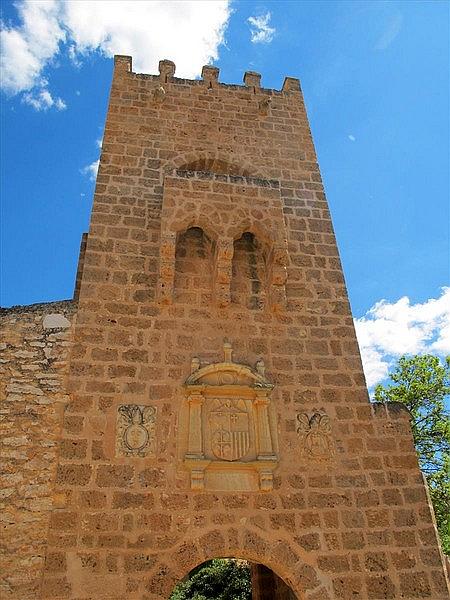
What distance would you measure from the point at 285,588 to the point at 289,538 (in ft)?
6.83

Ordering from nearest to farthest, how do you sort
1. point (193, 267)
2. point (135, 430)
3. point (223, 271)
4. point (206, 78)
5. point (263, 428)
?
point (135, 430) < point (263, 428) < point (223, 271) < point (193, 267) < point (206, 78)

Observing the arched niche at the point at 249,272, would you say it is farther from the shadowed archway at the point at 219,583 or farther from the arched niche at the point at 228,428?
the shadowed archway at the point at 219,583

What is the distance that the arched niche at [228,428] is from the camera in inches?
186

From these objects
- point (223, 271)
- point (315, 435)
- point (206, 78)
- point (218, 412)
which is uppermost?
point (206, 78)

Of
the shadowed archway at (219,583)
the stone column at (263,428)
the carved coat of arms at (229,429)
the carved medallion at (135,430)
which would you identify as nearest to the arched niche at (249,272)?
the stone column at (263,428)

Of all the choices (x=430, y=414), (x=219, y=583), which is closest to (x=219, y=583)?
(x=219, y=583)

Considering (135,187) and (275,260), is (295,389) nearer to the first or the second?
(275,260)

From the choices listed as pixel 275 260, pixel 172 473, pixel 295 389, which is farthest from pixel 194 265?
pixel 172 473

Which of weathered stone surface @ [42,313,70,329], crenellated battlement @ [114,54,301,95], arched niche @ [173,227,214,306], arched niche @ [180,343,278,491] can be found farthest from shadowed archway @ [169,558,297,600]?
crenellated battlement @ [114,54,301,95]

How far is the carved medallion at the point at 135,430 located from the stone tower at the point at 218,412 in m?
0.02

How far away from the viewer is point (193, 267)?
19.7 ft

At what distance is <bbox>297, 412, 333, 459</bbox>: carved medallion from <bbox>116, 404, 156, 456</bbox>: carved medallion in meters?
1.60

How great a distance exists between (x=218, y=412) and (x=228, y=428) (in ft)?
0.65

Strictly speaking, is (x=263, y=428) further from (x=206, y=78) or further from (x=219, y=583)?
(x=219, y=583)
